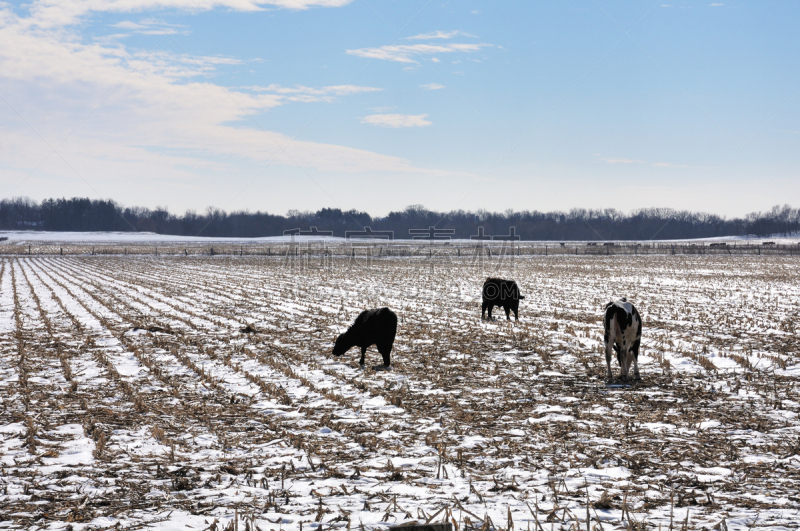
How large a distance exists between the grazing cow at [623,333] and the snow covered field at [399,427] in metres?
0.47

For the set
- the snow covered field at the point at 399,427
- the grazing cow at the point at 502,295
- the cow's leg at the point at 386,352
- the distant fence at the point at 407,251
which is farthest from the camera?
the distant fence at the point at 407,251

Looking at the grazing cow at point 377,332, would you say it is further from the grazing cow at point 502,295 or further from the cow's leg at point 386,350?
the grazing cow at point 502,295

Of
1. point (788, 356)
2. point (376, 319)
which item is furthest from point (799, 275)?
point (376, 319)

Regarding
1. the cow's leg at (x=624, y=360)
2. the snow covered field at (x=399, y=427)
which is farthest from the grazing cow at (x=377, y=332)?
the cow's leg at (x=624, y=360)

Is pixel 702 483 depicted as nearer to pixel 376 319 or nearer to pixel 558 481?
pixel 558 481

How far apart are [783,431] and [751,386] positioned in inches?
108

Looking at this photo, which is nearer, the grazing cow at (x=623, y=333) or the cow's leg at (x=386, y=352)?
the grazing cow at (x=623, y=333)

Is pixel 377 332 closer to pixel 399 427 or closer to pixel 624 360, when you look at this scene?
pixel 399 427

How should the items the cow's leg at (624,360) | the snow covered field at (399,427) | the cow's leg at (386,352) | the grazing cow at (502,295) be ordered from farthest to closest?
1. the grazing cow at (502,295)
2. the cow's leg at (386,352)
3. the cow's leg at (624,360)
4. the snow covered field at (399,427)

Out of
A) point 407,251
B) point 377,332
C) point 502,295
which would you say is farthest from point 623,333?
point 407,251

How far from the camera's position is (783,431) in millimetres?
7805

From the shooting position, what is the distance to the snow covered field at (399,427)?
557 centimetres

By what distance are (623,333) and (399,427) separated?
5.16 metres

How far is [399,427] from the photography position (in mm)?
8203
